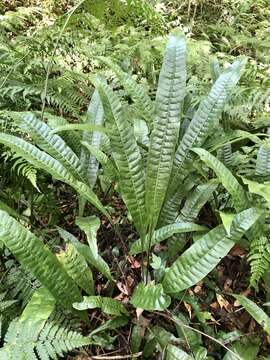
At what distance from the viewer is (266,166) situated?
184cm

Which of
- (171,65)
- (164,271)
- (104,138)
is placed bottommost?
(164,271)

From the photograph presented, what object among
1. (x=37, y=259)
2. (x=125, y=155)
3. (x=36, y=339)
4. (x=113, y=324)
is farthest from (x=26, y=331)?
(x=125, y=155)

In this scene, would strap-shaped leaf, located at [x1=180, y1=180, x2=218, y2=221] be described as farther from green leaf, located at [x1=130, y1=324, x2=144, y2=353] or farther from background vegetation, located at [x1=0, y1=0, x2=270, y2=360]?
green leaf, located at [x1=130, y1=324, x2=144, y2=353]

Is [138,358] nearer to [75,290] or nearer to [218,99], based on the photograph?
[75,290]

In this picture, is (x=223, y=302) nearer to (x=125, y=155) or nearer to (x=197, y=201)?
(x=197, y=201)

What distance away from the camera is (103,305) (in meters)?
1.53

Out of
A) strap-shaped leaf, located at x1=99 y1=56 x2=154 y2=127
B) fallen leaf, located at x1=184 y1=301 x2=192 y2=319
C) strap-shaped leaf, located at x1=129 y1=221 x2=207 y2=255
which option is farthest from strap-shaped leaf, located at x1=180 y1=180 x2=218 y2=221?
strap-shaped leaf, located at x1=99 y1=56 x2=154 y2=127

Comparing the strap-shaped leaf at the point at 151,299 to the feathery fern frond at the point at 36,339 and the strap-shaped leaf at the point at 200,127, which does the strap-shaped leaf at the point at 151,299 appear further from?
the strap-shaped leaf at the point at 200,127

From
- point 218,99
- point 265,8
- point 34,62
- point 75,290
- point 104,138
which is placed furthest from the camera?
point 265,8

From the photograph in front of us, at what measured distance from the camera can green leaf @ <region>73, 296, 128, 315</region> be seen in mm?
1483

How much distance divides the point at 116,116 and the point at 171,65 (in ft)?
0.94

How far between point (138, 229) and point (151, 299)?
1.14 feet

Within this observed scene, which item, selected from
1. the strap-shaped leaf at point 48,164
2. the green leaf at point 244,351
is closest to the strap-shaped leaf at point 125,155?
the strap-shaped leaf at point 48,164

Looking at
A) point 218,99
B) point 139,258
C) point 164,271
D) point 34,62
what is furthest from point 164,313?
point 34,62
